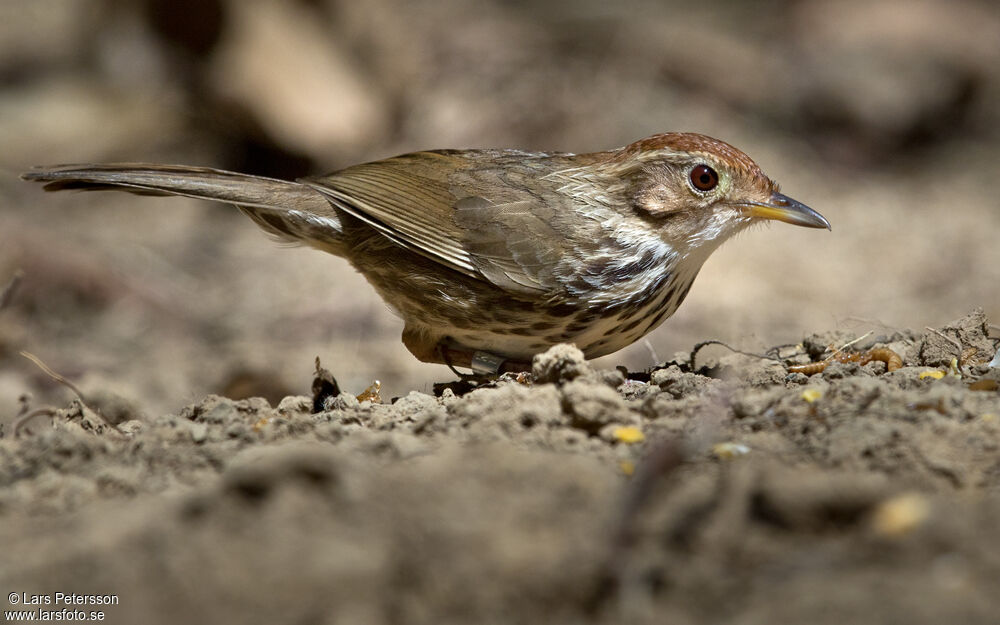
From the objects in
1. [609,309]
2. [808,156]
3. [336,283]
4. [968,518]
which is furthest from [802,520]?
[808,156]

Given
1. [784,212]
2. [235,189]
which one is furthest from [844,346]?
[235,189]

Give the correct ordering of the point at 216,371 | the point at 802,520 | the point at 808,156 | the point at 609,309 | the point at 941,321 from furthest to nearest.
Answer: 1. the point at 808,156
2. the point at 941,321
3. the point at 216,371
4. the point at 609,309
5. the point at 802,520

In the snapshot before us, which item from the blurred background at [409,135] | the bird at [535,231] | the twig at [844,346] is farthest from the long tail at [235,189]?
the twig at [844,346]

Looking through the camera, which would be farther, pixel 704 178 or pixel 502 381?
pixel 704 178

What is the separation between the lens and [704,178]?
14.0 ft

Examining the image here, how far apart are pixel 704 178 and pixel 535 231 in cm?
71

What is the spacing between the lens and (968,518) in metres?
2.28

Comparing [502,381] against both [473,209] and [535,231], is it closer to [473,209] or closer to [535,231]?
[535,231]

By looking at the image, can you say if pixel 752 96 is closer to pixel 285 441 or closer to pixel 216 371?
pixel 216 371

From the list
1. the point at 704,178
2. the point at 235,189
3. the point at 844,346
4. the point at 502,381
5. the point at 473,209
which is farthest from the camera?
the point at 235,189

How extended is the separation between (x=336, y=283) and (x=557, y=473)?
18.9 ft

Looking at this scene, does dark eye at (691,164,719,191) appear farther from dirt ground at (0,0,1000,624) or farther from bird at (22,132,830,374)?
dirt ground at (0,0,1000,624)

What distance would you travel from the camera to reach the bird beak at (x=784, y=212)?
167 inches

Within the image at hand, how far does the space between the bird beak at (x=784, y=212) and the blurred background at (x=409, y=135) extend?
1.95m
